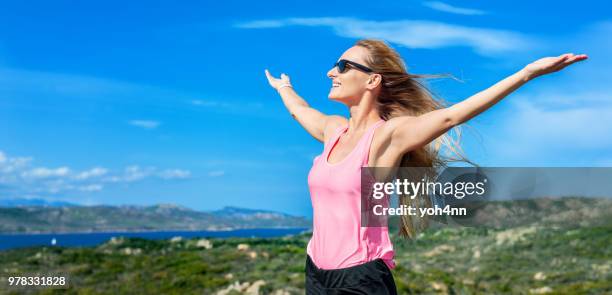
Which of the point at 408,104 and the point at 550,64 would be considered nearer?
the point at 550,64

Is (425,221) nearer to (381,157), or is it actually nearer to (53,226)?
(381,157)

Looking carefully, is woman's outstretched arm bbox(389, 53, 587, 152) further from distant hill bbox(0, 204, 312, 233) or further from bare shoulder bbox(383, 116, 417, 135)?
distant hill bbox(0, 204, 312, 233)

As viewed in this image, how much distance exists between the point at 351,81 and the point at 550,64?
1.20m

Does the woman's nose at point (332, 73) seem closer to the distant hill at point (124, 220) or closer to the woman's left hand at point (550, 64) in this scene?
the woman's left hand at point (550, 64)

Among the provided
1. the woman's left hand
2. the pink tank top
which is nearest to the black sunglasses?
the pink tank top

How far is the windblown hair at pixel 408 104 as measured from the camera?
13.5 feet

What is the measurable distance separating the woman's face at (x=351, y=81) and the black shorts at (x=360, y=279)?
3.13ft

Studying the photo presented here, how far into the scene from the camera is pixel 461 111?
3.46m

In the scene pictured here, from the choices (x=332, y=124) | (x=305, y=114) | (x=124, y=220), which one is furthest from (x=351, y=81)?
(x=124, y=220)

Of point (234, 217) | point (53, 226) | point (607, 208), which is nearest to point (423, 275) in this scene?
point (607, 208)

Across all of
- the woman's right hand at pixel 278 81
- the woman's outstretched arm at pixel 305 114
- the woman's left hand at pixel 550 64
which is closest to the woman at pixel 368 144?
the woman's left hand at pixel 550 64

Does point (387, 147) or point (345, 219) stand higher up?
point (387, 147)

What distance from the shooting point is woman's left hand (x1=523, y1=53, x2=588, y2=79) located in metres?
3.23
